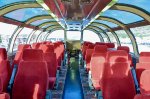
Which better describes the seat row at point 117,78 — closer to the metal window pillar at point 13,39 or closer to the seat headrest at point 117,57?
the seat headrest at point 117,57

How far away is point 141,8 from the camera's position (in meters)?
7.37

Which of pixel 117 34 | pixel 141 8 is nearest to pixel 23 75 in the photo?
pixel 141 8

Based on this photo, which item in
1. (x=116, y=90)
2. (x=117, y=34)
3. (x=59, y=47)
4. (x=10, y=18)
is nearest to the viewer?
(x=116, y=90)

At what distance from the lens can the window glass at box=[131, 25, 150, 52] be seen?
30.6 ft

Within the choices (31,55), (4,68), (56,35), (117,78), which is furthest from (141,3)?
(56,35)

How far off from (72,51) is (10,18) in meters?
9.75

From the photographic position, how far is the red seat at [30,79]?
454 centimetres

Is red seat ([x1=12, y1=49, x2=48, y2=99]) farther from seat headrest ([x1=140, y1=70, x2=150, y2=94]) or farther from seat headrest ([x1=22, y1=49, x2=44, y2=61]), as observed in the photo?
seat headrest ([x1=140, y1=70, x2=150, y2=94])

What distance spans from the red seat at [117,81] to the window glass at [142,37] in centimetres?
480

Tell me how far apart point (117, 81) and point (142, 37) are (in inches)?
244

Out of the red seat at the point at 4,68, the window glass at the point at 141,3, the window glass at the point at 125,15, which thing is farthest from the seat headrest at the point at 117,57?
the window glass at the point at 125,15

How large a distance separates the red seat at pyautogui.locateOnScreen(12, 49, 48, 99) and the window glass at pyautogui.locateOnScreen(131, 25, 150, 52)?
5354 millimetres

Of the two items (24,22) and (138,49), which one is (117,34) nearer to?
(138,49)

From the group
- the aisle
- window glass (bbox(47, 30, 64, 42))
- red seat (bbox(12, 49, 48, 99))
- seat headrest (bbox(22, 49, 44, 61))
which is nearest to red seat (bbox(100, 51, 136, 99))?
red seat (bbox(12, 49, 48, 99))
